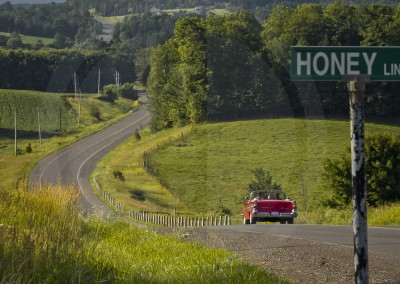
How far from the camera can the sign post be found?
6129 millimetres

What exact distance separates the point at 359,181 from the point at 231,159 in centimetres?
5246

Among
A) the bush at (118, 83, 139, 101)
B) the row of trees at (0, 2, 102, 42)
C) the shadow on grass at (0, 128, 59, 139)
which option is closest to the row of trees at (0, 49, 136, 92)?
the bush at (118, 83, 139, 101)

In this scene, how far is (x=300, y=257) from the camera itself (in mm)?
11211

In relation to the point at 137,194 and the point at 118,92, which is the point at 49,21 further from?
the point at 137,194

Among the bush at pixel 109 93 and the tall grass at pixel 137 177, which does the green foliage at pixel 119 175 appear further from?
the bush at pixel 109 93

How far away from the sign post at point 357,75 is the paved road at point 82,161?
26.1 metres

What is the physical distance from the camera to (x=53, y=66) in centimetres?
7912

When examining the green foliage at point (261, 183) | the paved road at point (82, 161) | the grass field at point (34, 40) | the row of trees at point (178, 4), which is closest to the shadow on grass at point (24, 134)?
the paved road at point (82, 161)

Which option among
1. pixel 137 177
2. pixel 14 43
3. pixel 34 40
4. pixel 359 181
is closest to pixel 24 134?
pixel 137 177

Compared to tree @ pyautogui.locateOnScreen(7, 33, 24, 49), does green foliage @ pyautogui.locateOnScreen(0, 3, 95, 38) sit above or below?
above

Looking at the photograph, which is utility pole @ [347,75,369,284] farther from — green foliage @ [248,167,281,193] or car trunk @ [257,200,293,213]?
green foliage @ [248,167,281,193]

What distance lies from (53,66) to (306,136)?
84.9ft

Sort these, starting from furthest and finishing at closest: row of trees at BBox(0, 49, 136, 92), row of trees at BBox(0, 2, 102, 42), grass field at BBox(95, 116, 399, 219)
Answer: row of trees at BBox(0, 2, 102, 42) < row of trees at BBox(0, 49, 136, 92) < grass field at BBox(95, 116, 399, 219)

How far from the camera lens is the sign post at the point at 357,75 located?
6.13 m
